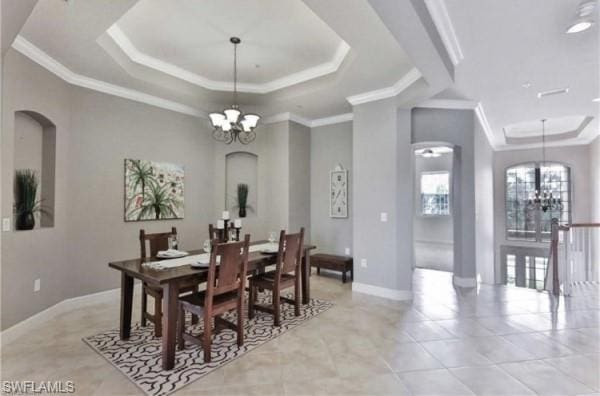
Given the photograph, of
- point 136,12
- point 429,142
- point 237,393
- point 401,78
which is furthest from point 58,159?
point 429,142

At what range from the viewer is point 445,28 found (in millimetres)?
2955

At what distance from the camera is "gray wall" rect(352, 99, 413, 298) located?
4363mm

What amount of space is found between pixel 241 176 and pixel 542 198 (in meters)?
8.11

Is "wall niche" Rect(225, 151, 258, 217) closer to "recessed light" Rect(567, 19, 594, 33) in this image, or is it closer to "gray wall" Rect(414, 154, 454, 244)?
"recessed light" Rect(567, 19, 594, 33)

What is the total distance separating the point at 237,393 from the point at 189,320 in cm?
158

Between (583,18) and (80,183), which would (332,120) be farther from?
(80,183)

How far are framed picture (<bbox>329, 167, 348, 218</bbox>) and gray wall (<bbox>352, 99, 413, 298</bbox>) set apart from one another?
0.92 m

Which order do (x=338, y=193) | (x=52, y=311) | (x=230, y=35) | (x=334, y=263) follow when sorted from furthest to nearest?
(x=338, y=193) < (x=334, y=263) < (x=52, y=311) < (x=230, y=35)

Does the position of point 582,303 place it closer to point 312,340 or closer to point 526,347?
point 526,347

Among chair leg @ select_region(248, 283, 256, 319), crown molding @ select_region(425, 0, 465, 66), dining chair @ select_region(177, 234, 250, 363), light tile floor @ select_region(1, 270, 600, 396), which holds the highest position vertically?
crown molding @ select_region(425, 0, 465, 66)

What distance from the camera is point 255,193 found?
19.5ft

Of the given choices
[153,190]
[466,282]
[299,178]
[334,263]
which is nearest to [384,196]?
[334,263]

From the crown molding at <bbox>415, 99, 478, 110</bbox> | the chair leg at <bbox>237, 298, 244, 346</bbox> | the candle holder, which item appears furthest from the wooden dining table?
the crown molding at <bbox>415, 99, 478, 110</bbox>

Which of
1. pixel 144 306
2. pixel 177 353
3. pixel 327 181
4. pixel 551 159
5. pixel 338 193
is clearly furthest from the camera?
pixel 551 159
